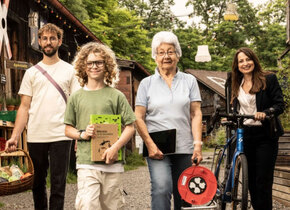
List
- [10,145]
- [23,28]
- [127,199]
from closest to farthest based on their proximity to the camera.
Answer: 1. [10,145]
2. [127,199]
3. [23,28]

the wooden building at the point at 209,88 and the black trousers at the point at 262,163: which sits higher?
the wooden building at the point at 209,88

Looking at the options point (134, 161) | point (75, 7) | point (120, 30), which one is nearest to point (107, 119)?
point (134, 161)

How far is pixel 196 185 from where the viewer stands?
4.03m

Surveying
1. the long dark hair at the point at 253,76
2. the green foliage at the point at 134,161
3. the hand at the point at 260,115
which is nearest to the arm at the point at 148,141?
the hand at the point at 260,115

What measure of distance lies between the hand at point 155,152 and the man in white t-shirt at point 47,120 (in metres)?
0.95

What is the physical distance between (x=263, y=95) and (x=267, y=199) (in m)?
0.97

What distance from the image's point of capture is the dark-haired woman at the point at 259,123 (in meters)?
4.81

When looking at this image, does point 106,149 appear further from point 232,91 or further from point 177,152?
point 232,91

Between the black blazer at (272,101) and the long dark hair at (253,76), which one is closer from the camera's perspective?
the black blazer at (272,101)

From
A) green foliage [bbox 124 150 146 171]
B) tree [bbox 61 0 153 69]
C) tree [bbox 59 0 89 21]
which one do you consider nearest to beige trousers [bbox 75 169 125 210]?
green foliage [bbox 124 150 146 171]

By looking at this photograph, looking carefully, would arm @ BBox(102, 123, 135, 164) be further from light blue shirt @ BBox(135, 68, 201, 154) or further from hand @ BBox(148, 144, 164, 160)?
light blue shirt @ BBox(135, 68, 201, 154)

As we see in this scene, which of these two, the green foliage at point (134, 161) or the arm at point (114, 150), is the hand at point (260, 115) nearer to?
the arm at point (114, 150)

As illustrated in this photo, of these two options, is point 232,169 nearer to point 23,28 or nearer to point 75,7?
point 23,28

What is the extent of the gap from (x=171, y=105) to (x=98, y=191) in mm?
877
